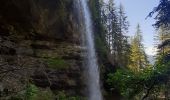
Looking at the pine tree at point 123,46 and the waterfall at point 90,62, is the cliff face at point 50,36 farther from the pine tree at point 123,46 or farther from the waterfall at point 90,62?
the pine tree at point 123,46

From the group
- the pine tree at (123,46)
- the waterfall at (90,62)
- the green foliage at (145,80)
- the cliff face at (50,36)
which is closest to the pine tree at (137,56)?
the pine tree at (123,46)

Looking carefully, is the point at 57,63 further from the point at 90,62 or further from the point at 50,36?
the point at 90,62

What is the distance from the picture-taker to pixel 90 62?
90.4 feet

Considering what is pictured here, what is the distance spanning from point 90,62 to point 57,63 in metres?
4.25

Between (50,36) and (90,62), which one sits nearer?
(50,36)

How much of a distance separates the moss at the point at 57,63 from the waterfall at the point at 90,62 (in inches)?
108

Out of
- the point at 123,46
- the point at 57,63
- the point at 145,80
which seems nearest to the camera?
the point at 145,80

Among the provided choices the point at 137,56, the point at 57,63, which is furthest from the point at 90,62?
the point at 137,56

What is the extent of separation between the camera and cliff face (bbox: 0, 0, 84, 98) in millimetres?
22203

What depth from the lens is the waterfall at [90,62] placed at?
88.3ft

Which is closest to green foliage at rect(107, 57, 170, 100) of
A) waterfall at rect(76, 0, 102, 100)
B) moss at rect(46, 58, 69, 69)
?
moss at rect(46, 58, 69, 69)

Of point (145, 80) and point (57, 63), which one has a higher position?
point (145, 80)

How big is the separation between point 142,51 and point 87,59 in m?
29.4

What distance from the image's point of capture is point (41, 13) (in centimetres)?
2378
